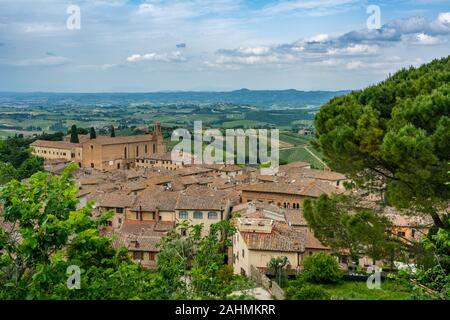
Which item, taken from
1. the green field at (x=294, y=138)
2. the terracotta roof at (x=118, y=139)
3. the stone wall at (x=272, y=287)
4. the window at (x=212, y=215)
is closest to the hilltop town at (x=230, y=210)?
the window at (x=212, y=215)

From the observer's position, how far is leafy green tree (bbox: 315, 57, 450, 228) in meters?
11.2

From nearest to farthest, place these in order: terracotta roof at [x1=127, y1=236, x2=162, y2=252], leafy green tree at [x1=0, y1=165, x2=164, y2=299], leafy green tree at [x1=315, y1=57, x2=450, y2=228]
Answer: leafy green tree at [x1=0, y1=165, x2=164, y2=299] → leafy green tree at [x1=315, y1=57, x2=450, y2=228] → terracotta roof at [x1=127, y1=236, x2=162, y2=252]

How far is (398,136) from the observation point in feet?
36.8

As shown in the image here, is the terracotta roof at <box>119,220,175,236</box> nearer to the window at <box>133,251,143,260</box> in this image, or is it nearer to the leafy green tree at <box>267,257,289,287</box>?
the window at <box>133,251,143,260</box>

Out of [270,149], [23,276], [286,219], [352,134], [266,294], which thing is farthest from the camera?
[270,149]

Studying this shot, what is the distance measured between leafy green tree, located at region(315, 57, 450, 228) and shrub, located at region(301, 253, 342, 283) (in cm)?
591

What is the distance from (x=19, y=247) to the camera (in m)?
6.45

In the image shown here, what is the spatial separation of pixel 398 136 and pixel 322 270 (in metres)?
9.25

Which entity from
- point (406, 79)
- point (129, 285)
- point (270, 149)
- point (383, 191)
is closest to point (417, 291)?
point (129, 285)

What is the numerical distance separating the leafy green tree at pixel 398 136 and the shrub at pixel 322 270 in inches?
233

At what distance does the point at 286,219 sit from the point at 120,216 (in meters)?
11.7

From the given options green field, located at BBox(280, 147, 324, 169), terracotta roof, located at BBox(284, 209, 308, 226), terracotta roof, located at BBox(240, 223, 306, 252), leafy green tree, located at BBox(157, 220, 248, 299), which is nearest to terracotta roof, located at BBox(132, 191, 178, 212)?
terracotta roof, located at BBox(284, 209, 308, 226)

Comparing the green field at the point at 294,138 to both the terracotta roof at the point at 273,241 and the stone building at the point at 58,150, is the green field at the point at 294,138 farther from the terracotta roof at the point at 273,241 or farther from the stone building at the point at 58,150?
the terracotta roof at the point at 273,241
